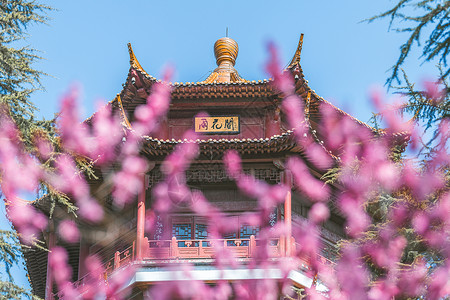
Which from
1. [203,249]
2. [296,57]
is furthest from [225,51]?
[203,249]

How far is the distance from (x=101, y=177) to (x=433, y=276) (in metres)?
9.49

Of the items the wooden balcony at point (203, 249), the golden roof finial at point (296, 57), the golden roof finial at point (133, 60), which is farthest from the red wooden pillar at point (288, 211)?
the golden roof finial at point (133, 60)

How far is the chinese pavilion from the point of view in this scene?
17.0 metres

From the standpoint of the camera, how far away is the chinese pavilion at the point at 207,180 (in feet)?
55.7

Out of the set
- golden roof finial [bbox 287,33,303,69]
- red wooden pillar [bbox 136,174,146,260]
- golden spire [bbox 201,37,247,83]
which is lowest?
red wooden pillar [bbox 136,174,146,260]

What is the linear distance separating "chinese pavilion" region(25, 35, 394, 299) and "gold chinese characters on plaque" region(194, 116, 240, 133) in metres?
0.03

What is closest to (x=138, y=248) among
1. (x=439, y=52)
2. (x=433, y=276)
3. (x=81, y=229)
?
(x=81, y=229)

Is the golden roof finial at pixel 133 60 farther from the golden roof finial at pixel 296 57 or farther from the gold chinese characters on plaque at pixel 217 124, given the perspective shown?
the golden roof finial at pixel 296 57

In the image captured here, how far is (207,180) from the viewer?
18.4 metres

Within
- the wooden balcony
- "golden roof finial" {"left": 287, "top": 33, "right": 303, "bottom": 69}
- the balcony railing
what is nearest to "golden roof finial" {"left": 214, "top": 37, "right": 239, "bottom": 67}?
"golden roof finial" {"left": 287, "top": 33, "right": 303, "bottom": 69}

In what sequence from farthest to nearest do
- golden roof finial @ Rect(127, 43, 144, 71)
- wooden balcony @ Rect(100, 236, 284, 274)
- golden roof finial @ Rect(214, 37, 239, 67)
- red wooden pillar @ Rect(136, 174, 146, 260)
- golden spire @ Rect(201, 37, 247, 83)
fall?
golden roof finial @ Rect(214, 37, 239, 67) → golden spire @ Rect(201, 37, 247, 83) → golden roof finial @ Rect(127, 43, 144, 71) → red wooden pillar @ Rect(136, 174, 146, 260) → wooden balcony @ Rect(100, 236, 284, 274)

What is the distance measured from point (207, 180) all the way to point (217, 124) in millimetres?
1717

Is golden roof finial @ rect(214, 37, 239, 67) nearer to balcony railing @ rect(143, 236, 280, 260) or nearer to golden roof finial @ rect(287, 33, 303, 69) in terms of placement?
golden roof finial @ rect(287, 33, 303, 69)

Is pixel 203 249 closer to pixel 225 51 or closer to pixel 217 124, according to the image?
pixel 217 124
